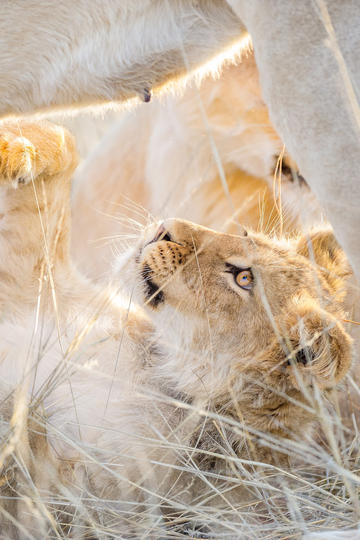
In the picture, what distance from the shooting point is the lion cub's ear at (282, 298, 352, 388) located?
1401 millimetres

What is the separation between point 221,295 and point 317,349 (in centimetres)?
30

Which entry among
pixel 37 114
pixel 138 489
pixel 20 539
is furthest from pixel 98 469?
pixel 37 114

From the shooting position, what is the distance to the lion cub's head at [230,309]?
158 centimetres

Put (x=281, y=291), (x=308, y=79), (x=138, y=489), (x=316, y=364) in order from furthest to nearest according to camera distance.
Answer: (x=281, y=291), (x=138, y=489), (x=316, y=364), (x=308, y=79)

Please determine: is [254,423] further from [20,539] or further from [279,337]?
[20,539]

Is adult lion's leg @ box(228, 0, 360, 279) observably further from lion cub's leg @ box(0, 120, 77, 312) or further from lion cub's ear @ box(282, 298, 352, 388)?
lion cub's leg @ box(0, 120, 77, 312)

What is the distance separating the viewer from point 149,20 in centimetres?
148

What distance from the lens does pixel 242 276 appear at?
1642mm

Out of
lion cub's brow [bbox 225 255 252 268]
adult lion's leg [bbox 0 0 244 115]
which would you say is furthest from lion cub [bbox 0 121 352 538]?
adult lion's leg [bbox 0 0 244 115]

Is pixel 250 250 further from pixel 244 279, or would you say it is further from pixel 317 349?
pixel 317 349

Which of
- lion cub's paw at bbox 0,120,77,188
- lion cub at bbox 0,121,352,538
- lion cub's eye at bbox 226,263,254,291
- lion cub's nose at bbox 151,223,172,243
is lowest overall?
lion cub at bbox 0,121,352,538

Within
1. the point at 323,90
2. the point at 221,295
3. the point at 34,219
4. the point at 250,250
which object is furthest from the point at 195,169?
the point at 323,90

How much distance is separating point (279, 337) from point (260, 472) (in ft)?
1.09

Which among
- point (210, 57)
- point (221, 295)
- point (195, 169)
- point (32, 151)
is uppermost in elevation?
point (210, 57)
